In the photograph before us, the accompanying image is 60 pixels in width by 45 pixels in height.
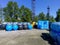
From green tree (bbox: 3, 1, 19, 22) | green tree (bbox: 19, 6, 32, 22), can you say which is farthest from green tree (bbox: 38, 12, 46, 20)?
green tree (bbox: 3, 1, 19, 22)

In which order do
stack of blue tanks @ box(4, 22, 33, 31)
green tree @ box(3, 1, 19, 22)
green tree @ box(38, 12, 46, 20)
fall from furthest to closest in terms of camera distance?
green tree @ box(38, 12, 46, 20)
green tree @ box(3, 1, 19, 22)
stack of blue tanks @ box(4, 22, 33, 31)

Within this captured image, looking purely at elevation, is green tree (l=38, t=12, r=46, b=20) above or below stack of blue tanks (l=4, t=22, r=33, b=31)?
above

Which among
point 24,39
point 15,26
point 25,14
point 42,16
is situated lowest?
point 24,39

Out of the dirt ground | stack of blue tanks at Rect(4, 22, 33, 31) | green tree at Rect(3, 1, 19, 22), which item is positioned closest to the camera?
the dirt ground

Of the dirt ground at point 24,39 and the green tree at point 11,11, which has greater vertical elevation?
the green tree at point 11,11

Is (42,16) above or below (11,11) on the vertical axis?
below

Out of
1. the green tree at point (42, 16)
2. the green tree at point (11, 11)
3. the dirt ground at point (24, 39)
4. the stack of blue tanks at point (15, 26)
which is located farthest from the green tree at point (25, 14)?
the dirt ground at point (24, 39)

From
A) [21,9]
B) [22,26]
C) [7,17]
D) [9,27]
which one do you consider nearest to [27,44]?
[9,27]

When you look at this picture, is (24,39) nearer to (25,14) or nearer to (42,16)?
(25,14)

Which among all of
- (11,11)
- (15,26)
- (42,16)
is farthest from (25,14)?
(15,26)

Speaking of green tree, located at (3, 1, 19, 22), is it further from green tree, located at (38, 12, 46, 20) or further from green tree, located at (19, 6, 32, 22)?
green tree, located at (38, 12, 46, 20)

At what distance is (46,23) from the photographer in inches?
1591

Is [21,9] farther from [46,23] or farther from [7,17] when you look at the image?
[46,23]

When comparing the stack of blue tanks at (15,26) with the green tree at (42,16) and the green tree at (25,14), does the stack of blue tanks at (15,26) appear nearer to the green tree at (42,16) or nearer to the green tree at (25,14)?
the green tree at (25,14)
